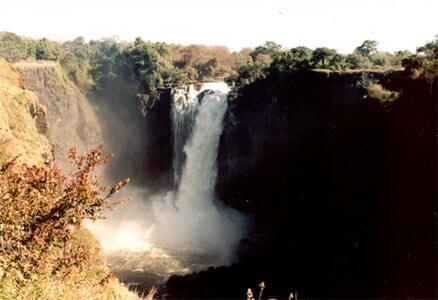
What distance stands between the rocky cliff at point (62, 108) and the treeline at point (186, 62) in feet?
12.4

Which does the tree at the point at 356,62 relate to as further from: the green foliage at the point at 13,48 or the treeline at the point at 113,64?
the green foliage at the point at 13,48

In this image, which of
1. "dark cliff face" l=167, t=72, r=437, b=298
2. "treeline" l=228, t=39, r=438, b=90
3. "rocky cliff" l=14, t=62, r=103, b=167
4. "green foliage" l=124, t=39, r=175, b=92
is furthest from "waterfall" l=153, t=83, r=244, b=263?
"rocky cliff" l=14, t=62, r=103, b=167

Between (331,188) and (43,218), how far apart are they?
2130cm

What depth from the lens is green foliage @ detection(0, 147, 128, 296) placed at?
25.9 ft

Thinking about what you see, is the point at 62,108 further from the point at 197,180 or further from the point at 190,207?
the point at 190,207

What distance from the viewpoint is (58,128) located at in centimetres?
3872

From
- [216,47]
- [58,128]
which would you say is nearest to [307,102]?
[58,128]

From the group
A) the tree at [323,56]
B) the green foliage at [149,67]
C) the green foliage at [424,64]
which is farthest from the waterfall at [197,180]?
the green foliage at [424,64]

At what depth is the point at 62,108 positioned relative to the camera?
39.5m

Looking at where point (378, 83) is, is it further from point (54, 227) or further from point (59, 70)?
point (59, 70)

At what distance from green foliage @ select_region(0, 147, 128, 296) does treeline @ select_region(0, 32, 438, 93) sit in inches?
726

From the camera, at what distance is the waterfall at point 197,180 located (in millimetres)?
38219

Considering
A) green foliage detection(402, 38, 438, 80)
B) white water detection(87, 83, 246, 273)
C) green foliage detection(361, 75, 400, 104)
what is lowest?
white water detection(87, 83, 246, 273)

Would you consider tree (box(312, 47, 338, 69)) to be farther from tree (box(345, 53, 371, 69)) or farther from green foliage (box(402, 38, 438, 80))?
green foliage (box(402, 38, 438, 80))
